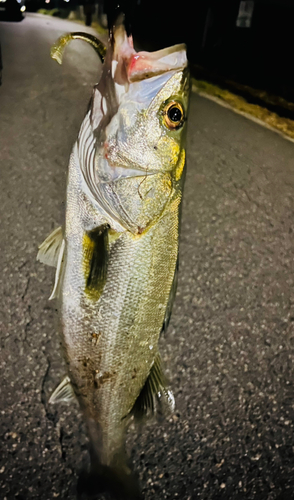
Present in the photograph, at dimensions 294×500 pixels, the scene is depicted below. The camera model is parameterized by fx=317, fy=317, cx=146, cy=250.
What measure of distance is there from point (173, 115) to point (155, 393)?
1193 mm

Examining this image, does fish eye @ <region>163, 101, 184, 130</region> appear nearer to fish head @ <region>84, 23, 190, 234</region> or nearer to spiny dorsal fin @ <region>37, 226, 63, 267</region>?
fish head @ <region>84, 23, 190, 234</region>

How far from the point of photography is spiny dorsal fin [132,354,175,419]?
1446mm

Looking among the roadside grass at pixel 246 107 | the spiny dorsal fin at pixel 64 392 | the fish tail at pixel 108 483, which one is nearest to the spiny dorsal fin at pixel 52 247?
the spiny dorsal fin at pixel 64 392

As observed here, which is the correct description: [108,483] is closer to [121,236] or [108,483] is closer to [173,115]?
[121,236]

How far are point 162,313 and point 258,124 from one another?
386cm

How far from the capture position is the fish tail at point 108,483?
1.57m

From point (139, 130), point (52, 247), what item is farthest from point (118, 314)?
point (139, 130)

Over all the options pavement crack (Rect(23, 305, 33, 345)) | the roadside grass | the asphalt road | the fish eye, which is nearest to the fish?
the fish eye

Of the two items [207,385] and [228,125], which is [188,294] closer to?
[207,385]

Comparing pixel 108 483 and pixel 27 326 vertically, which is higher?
pixel 27 326

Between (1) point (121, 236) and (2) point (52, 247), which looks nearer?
(1) point (121, 236)

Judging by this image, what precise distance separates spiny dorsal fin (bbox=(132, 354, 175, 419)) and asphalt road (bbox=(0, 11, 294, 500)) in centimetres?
70

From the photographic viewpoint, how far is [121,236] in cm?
126

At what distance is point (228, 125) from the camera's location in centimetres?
411
